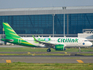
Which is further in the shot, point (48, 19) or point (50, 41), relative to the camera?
point (48, 19)

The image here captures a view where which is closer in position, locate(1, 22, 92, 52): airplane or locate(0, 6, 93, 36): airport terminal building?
locate(1, 22, 92, 52): airplane

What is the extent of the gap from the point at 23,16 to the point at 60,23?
1769 cm

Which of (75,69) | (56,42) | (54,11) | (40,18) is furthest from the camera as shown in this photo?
(40,18)

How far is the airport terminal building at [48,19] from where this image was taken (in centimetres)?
8685

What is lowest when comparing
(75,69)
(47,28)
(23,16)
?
(75,69)

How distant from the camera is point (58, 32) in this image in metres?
90.1

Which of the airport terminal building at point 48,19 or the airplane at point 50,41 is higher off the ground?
the airport terminal building at point 48,19

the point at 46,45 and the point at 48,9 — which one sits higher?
the point at 48,9

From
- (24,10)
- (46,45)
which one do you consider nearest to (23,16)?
(24,10)

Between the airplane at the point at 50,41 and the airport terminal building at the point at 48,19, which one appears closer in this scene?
the airplane at the point at 50,41

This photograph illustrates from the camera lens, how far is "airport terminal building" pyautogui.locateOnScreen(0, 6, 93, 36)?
86.8 metres

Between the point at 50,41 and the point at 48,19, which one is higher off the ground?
the point at 48,19

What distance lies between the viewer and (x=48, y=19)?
91562 millimetres

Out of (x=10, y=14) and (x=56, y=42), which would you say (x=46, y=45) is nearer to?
(x=56, y=42)
